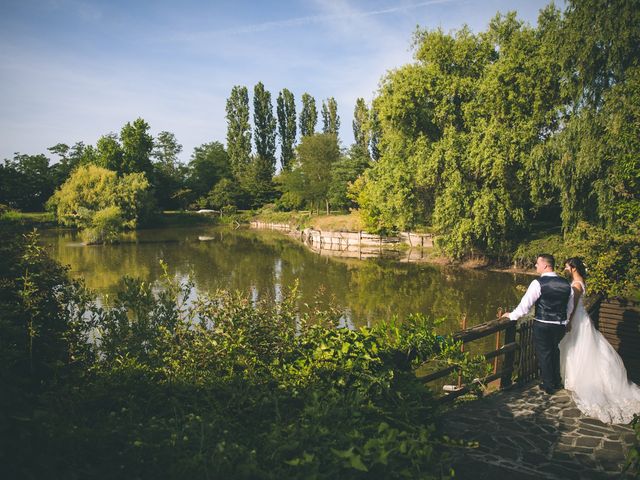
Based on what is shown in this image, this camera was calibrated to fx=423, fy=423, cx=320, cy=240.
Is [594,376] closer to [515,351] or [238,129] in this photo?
[515,351]

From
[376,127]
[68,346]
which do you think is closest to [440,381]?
[68,346]

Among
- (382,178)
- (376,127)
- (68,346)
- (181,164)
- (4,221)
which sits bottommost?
(68,346)

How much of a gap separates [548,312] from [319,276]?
19.3m

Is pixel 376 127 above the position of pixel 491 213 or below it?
above

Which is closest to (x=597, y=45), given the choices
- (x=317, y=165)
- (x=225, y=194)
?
(x=317, y=165)

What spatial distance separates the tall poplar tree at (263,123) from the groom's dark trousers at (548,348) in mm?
68488

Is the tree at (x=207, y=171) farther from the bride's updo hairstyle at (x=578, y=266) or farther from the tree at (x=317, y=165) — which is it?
the bride's updo hairstyle at (x=578, y=266)

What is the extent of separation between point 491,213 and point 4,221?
23127 mm

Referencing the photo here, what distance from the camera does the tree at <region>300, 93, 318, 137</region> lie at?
75062mm

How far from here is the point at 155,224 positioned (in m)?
57.2

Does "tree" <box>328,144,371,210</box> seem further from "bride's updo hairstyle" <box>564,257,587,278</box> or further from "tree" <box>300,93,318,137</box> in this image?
"bride's updo hairstyle" <box>564,257,587,278</box>

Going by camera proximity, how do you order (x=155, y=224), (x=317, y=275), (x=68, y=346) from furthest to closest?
(x=155, y=224), (x=317, y=275), (x=68, y=346)

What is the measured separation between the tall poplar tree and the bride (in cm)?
6852

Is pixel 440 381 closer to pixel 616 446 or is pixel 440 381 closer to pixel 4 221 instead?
pixel 616 446
